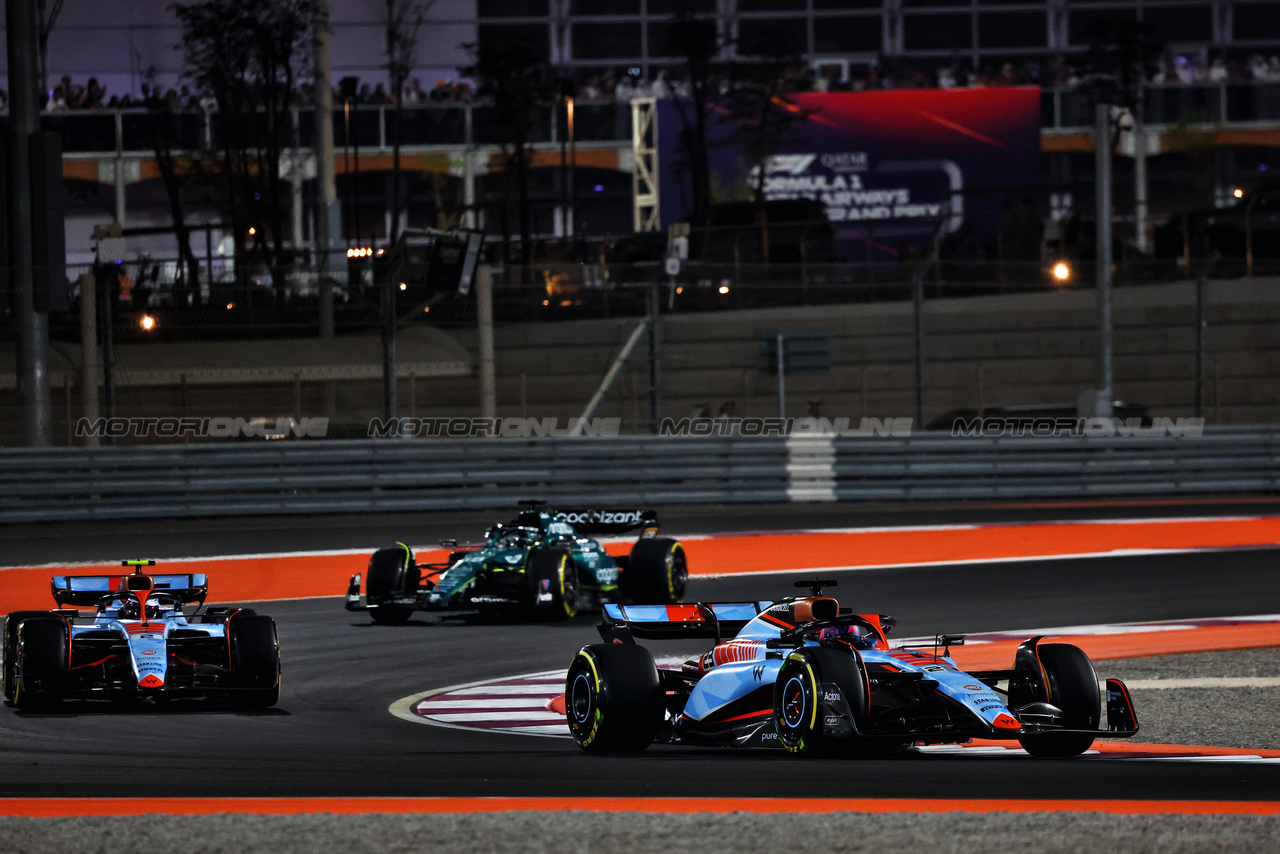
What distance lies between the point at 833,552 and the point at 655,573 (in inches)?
150

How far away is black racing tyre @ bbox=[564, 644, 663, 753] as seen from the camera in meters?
7.34

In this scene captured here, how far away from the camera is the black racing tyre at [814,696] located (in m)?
6.75

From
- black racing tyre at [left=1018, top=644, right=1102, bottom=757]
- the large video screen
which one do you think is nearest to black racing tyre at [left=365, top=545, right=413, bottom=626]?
black racing tyre at [left=1018, top=644, right=1102, bottom=757]

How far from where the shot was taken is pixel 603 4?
164ft

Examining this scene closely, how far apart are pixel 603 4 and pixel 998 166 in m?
13.6

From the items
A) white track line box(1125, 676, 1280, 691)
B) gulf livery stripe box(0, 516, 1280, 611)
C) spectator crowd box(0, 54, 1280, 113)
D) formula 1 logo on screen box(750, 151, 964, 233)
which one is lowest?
white track line box(1125, 676, 1280, 691)

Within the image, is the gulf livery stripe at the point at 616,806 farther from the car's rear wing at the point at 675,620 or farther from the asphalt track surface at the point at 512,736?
the car's rear wing at the point at 675,620

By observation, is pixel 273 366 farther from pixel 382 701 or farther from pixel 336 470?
pixel 382 701

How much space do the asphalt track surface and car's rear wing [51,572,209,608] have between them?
0.72 metres

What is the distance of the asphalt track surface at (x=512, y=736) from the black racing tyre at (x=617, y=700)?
11cm

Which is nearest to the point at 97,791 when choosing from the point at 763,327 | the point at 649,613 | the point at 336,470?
the point at 649,613

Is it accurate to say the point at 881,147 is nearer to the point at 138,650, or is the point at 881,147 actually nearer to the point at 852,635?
the point at 138,650

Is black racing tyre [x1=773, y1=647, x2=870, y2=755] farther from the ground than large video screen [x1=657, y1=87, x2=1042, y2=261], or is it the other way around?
large video screen [x1=657, y1=87, x2=1042, y2=261]

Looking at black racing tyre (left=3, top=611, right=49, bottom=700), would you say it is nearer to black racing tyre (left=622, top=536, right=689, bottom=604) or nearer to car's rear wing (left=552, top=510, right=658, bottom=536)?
car's rear wing (left=552, top=510, right=658, bottom=536)
